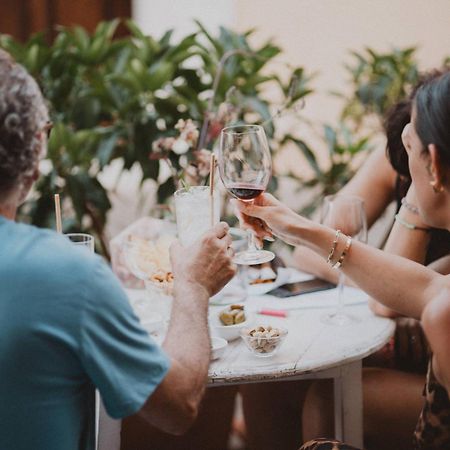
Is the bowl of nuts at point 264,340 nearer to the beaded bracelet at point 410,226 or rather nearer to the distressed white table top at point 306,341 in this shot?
the distressed white table top at point 306,341

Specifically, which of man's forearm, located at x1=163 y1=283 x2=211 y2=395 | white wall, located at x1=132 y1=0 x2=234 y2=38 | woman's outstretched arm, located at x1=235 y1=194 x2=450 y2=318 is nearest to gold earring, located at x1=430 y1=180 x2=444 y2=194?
woman's outstretched arm, located at x1=235 y1=194 x2=450 y2=318

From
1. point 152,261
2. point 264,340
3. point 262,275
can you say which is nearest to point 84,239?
point 152,261

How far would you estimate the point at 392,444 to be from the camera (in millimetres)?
2018

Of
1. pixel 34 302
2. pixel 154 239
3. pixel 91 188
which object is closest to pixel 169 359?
pixel 34 302

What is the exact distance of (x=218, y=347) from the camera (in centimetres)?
158

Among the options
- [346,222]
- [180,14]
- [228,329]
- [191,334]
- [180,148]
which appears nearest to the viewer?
[191,334]

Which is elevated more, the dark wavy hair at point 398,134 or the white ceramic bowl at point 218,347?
the dark wavy hair at point 398,134

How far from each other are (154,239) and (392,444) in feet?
2.86

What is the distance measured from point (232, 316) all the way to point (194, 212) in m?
0.25

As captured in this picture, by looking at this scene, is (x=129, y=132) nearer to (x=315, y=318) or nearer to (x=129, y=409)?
(x=315, y=318)

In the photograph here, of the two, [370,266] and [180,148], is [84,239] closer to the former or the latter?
[370,266]

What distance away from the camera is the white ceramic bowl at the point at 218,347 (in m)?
1.57

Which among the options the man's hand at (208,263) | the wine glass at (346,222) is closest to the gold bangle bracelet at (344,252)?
the wine glass at (346,222)

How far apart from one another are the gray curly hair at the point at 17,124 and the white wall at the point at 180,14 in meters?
A: 3.11
